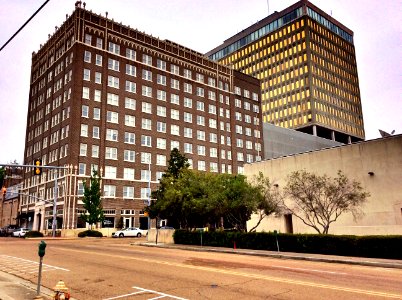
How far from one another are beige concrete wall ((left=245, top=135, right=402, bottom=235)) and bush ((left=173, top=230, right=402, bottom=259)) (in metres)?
7.37

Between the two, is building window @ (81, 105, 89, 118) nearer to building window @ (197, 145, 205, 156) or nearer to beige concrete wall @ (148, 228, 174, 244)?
building window @ (197, 145, 205, 156)

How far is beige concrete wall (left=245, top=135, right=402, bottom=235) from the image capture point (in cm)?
2648

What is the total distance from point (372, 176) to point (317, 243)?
9023 millimetres

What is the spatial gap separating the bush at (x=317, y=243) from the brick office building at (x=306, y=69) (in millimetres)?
89965

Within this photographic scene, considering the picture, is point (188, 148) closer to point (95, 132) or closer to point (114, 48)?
point (95, 132)

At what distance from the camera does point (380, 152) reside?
2762 cm

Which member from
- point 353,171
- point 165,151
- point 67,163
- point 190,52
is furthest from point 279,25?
point 353,171

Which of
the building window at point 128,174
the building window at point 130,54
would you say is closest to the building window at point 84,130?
the building window at point 128,174

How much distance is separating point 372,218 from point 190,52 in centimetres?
6384

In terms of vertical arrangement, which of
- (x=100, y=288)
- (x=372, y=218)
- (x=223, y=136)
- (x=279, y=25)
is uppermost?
(x=279, y=25)

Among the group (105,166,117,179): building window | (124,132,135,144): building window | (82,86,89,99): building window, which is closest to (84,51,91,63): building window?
(82,86,89,99): building window

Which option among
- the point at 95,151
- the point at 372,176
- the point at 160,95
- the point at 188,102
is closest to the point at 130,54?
the point at 160,95

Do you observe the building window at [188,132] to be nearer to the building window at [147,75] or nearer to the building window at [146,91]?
the building window at [146,91]

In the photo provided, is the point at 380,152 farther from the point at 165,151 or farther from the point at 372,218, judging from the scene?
the point at 165,151
